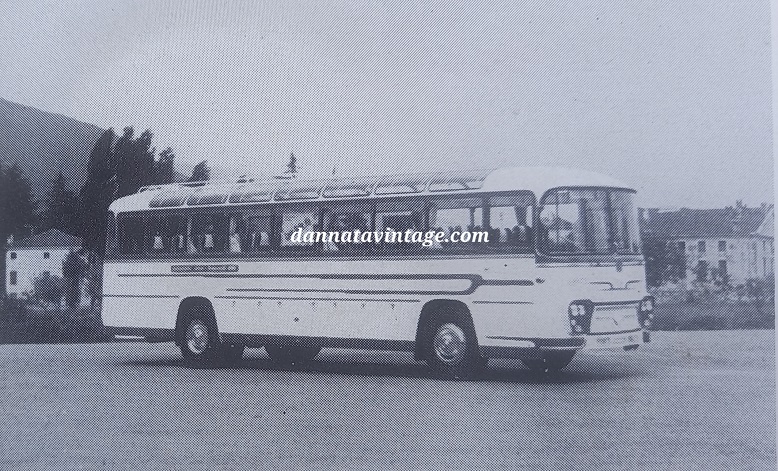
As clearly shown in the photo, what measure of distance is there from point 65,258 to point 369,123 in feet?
7.78

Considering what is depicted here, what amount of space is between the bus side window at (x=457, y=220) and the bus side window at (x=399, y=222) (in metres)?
0.09

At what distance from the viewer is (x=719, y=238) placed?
5070 mm

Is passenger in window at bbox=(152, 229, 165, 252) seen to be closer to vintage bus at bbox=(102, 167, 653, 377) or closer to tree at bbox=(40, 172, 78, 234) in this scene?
vintage bus at bbox=(102, 167, 653, 377)

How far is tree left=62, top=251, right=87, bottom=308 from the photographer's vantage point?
592 cm

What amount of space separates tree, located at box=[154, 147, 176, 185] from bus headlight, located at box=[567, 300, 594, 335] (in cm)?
271

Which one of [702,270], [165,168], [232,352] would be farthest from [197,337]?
[702,270]

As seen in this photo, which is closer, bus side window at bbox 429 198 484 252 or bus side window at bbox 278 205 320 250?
bus side window at bbox 429 198 484 252

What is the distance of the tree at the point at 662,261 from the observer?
5.05m

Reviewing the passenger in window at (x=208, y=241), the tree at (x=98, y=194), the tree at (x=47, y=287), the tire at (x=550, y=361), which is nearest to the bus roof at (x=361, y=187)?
the tree at (x=98, y=194)

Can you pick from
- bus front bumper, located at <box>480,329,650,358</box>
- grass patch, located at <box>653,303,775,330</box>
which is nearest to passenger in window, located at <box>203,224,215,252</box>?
bus front bumper, located at <box>480,329,650,358</box>

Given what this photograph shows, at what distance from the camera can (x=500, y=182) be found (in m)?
Answer: 5.33

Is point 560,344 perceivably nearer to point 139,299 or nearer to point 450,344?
point 450,344

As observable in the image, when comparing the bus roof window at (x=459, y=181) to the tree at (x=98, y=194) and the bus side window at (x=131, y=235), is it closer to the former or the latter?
the tree at (x=98, y=194)

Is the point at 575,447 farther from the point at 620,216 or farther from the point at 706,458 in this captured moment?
the point at 620,216
